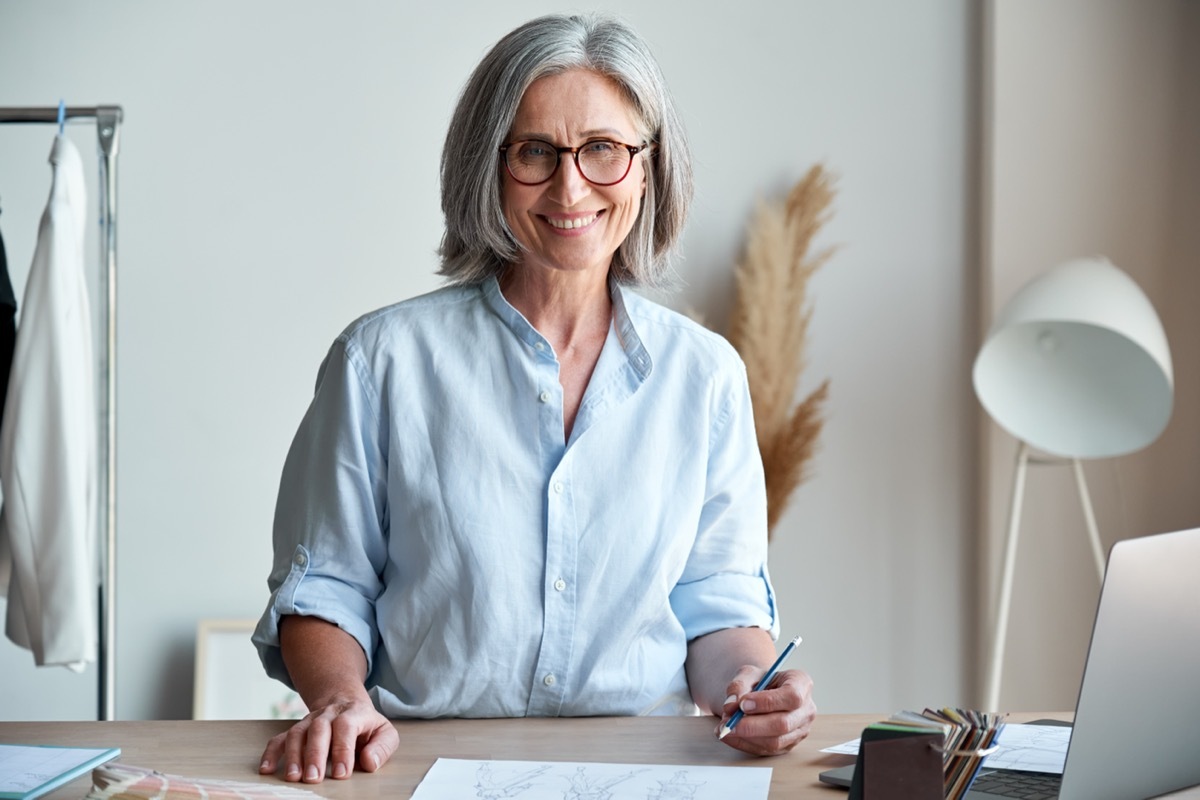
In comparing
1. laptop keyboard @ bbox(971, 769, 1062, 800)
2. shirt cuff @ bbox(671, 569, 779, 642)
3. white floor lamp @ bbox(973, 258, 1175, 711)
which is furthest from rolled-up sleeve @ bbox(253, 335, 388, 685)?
white floor lamp @ bbox(973, 258, 1175, 711)

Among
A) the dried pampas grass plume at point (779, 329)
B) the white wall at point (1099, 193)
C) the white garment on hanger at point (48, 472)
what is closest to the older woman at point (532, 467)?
the white garment on hanger at point (48, 472)

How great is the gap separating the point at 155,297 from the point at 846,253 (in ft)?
5.90

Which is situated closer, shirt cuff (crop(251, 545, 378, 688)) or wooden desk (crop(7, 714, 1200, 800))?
wooden desk (crop(7, 714, 1200, 800))

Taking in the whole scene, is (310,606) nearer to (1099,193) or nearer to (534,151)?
(534,151)

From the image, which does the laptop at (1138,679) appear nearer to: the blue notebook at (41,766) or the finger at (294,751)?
the finger at (294,751)

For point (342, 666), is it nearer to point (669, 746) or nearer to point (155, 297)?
point (669, 746)

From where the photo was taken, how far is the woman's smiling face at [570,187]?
5.16 ft

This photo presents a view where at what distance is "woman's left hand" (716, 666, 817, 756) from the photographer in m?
1.31

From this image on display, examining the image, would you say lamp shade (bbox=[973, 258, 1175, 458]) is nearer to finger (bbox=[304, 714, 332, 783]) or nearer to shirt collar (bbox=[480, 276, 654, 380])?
shirt collar (bbox=[480, 276, 654, 380])

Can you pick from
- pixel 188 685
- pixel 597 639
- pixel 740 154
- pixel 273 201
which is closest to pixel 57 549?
pixel 188 685

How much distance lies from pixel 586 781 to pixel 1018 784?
0.41m

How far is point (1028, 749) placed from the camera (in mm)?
1350

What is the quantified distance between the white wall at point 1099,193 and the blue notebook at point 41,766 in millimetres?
2610

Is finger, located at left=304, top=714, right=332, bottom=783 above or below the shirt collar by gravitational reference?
below
